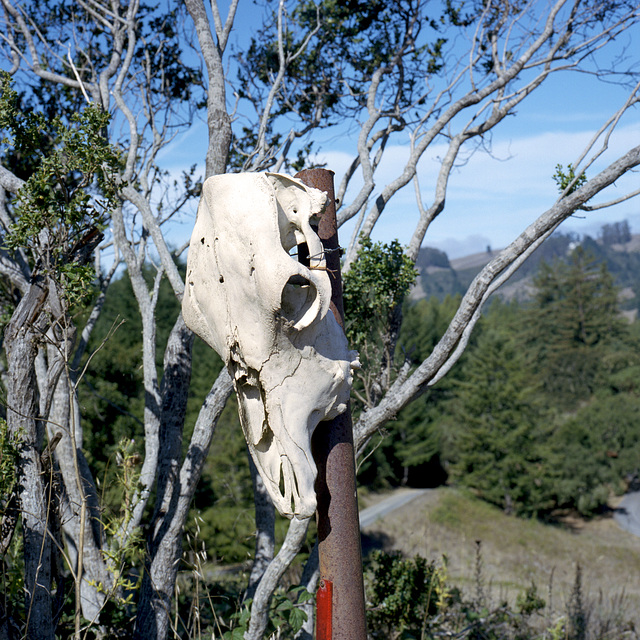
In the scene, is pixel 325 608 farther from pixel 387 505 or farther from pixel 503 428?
pixel 503 428

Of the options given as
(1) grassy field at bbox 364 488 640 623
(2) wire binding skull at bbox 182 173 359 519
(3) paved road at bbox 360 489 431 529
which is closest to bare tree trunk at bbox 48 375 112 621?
(2) wire binding skull at bbox 182 173 359 519

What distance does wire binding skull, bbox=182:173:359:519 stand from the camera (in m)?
2.11

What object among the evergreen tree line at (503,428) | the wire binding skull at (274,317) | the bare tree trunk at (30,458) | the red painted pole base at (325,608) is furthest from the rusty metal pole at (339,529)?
the evergreen tree line at (503,428)

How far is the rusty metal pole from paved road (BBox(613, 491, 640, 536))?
85.6 ft

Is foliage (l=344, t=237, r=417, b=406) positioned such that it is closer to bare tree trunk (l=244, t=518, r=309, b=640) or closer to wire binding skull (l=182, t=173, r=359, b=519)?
bare tree trunk (l=244, t=518, r=309, b=640)

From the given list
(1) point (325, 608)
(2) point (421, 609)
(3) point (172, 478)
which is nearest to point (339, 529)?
(1) point (325, 608)

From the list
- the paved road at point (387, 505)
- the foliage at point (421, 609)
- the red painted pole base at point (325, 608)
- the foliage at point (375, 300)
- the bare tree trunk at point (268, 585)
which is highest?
the foliage at point (375, 300)

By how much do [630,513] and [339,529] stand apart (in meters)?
29.1

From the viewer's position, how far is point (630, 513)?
88.6 ft

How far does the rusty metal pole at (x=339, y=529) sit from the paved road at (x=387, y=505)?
20054 millimetres

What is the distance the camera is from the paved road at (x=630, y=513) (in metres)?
25.3

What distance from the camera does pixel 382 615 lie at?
17.3 feet

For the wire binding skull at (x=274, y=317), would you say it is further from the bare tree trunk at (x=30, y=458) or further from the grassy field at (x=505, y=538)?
the grassy field at (x=505, y=538)

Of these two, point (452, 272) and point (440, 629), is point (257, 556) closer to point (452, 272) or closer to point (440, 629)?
point (440, 629)
